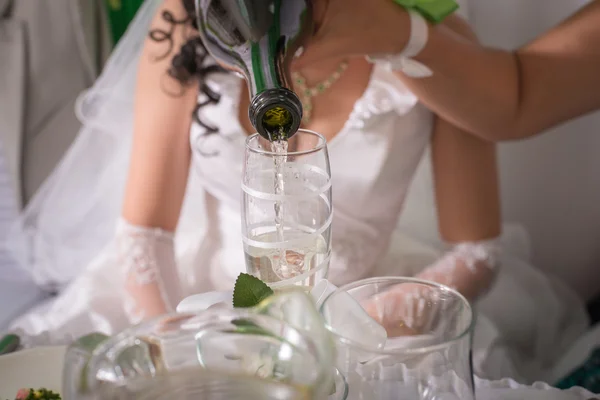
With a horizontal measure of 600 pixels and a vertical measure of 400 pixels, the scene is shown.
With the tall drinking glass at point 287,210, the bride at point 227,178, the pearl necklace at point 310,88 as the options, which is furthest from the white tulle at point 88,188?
the tall drinking glass at point 287,210

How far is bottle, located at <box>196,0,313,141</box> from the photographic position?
61 cm

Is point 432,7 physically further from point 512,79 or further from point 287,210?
point 287,210

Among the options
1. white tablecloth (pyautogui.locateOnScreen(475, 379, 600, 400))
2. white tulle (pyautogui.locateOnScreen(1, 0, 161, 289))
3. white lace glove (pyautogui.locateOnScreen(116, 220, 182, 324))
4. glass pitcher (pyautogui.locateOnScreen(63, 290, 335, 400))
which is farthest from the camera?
white tulle (pyautogui.locateOnScreen(1, 0, 161, 289))

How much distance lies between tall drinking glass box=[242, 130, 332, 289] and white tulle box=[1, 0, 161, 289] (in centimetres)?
64

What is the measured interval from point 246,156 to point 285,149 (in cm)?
4

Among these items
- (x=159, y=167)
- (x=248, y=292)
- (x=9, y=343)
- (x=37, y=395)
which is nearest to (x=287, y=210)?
(x=248, y=292)

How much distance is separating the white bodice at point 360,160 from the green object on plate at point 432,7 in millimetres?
158

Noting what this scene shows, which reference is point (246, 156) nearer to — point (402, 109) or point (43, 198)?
point (402, 109)

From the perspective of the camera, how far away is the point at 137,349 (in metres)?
0.37

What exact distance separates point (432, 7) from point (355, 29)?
0.44 feet

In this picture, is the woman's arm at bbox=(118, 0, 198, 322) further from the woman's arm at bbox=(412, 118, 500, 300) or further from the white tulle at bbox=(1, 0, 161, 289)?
the woman's arm at bbox=(412, 118, 500, 300)

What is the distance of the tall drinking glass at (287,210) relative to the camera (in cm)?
55

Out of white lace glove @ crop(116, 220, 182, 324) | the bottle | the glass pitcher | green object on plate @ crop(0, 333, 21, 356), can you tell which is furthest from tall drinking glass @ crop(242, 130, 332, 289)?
white lace glove @ crop(116, 220, 182, 324)

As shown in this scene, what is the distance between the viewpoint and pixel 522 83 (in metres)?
0.95
